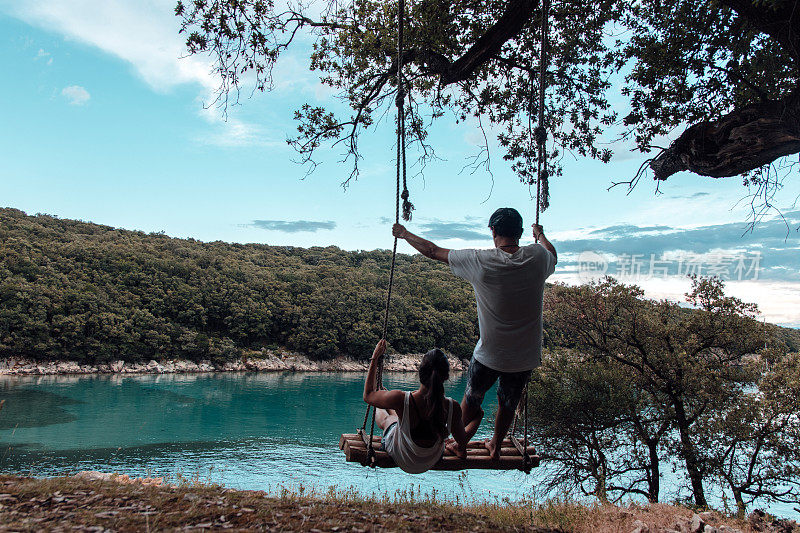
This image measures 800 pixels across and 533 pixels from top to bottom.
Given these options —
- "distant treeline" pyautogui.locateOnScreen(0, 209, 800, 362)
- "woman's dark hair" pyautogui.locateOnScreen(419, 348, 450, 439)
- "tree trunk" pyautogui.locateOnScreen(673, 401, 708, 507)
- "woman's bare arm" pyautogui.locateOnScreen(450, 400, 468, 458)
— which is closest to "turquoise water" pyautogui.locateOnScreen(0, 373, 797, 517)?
"distant treeline" pyautogui.locateOnScreen(0, 209, 800, 362)

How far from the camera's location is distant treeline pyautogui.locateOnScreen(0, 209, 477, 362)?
4259cm

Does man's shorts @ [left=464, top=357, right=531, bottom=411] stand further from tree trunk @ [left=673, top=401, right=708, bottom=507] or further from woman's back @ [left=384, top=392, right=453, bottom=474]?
tree trunk @ [left=673, top=401, right=708, bottom=507]

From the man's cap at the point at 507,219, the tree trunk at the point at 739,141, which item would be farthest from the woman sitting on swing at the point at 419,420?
the tree trunk at the point at 739,141

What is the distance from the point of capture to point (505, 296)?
2596 mm

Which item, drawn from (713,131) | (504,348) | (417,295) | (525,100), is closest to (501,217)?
(504,348)

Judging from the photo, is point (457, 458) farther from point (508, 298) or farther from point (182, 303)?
point (182, 303)

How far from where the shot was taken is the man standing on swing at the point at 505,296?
2564mm

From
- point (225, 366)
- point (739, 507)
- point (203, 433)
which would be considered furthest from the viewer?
point (225, 366)

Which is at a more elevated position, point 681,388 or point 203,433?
point 681,388

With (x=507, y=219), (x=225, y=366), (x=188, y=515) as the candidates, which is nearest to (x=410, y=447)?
(x=507, y=219)

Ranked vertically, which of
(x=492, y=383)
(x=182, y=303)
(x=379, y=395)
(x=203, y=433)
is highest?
(x=492, y=383)

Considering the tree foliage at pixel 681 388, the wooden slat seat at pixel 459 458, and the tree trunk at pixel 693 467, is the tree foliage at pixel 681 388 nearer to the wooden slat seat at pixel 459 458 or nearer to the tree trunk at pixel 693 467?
the tree trunk at pixel 693 467

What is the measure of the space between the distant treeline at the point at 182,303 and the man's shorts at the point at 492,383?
47.7 metres

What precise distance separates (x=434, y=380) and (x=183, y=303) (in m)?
56.3
